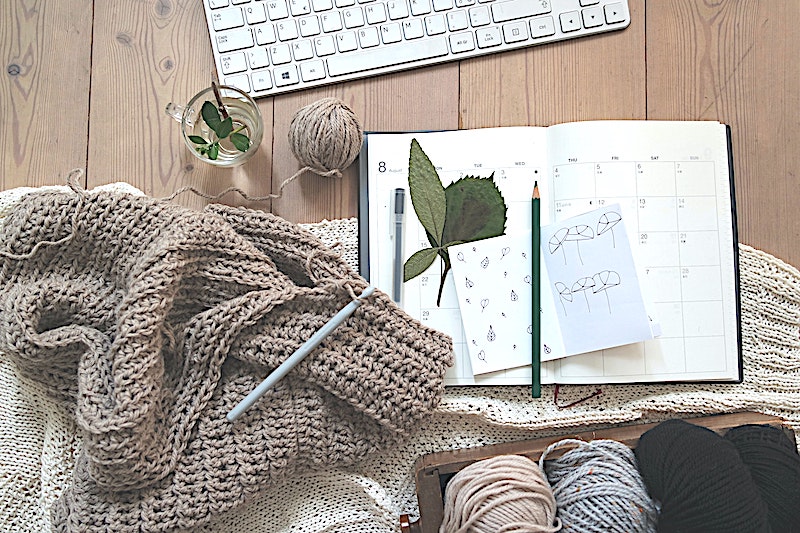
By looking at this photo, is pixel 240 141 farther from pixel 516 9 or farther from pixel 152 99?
pixel 516 9

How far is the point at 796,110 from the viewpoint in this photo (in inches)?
29.0

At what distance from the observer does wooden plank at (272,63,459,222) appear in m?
0.72

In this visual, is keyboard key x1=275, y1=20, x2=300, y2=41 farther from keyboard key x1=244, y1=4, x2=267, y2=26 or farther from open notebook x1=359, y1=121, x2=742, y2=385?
open notebook x1=359, y1=121, x2=742, y2=385

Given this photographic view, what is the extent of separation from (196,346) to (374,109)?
11.5 inches

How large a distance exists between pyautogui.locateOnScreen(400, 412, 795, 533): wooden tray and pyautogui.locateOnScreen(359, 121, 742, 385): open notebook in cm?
4

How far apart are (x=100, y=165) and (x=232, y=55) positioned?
17cm

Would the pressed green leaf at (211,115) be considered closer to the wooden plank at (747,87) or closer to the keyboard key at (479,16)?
the keyboard key at (479,16)

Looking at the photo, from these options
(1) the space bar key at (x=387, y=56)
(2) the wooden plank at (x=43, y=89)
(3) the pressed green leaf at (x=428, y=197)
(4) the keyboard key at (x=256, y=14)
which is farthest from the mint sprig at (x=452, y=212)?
(2) the wooden plank at (x=43, y=89)

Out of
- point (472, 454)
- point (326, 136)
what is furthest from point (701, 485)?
point (326, 136)

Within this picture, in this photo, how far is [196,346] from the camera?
65 centimetres

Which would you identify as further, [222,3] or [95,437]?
[222,3]

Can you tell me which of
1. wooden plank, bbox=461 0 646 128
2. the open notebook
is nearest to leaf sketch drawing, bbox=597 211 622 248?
the open notebook

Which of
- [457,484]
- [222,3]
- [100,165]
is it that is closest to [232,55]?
[222,3]

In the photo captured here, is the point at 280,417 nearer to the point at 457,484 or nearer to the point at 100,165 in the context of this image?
the point at 457,484
